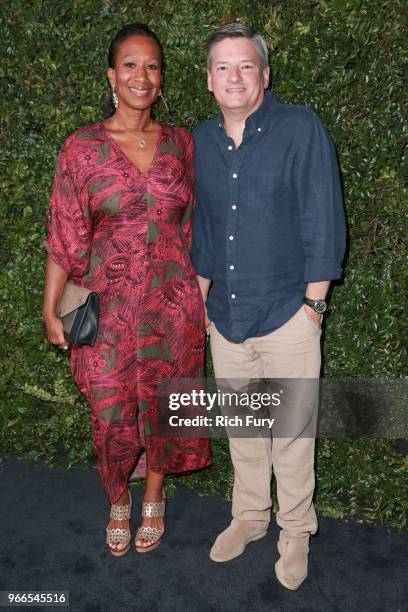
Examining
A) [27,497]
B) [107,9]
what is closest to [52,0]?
[107,9]

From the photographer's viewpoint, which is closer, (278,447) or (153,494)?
(278,447)

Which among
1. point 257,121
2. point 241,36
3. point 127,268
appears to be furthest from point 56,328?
point 241,36

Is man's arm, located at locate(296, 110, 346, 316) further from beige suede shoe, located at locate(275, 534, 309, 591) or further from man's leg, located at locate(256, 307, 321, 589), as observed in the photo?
beige suede shoe, located at locate(275, 534, 309, 591)

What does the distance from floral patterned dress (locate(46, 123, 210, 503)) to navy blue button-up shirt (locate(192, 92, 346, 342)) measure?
0.17m

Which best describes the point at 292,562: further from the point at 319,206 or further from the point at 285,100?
the point at 285,100

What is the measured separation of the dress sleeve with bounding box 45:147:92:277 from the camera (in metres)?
3.23

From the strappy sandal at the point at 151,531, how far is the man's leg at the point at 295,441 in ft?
2.06

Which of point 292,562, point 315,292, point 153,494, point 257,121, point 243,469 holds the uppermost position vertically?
point 257,121

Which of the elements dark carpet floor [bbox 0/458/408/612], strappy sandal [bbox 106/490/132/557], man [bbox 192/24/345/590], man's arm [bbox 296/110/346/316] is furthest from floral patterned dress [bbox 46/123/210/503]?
man's arm [bbox 296/110/346/316]

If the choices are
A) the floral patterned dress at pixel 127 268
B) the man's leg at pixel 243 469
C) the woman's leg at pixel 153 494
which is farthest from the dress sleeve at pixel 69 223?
the woman's leg at pixel 153 494

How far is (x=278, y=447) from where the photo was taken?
3408 millimetres

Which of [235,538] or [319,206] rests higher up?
[319,206]

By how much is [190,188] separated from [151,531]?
5.63ft

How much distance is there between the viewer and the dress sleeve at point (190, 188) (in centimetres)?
338
